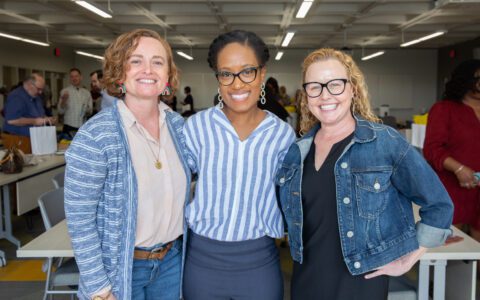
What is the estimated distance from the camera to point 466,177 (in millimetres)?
2891

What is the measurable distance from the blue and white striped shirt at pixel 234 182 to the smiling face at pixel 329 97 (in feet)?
0.70

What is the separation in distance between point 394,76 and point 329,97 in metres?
16.8

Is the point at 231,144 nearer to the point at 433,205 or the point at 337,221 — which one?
the point at 337,221

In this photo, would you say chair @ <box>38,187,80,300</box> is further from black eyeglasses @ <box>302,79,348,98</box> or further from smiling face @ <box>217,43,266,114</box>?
black eyeglasses @ <box>302,79,348,98</box>

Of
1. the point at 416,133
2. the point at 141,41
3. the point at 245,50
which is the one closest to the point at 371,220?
the point at 245,50

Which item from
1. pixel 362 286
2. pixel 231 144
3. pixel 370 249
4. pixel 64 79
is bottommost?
pixel 362 286

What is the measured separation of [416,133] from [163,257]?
4.34 meters

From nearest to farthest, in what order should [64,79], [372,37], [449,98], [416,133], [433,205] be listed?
[433,205]
[449,98]
[416,133]
[372,37]
[64,79]

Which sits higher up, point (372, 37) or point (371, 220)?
point (372, 37)

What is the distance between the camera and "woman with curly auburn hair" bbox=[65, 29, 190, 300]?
1.51 m

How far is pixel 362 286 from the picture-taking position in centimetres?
155

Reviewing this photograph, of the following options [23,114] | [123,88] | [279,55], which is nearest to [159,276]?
[123,88]

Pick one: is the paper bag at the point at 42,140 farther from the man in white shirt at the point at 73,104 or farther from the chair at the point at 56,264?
the chair at the point at 56,264

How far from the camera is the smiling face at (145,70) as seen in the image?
64.3 inches
